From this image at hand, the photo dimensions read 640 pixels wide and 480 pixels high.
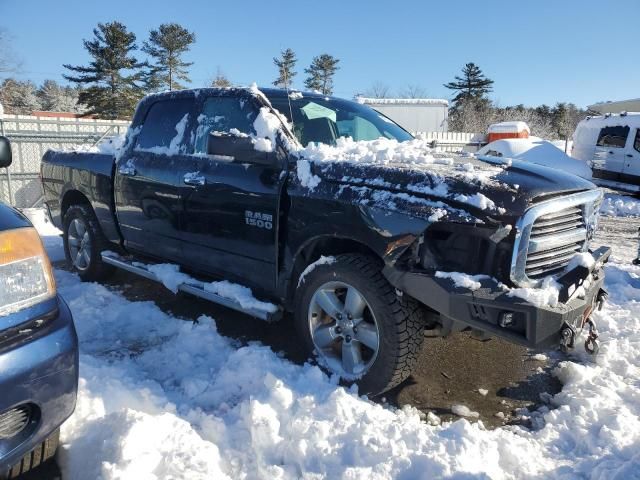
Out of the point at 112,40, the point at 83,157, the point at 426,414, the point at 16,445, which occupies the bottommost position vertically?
the point at 426,414

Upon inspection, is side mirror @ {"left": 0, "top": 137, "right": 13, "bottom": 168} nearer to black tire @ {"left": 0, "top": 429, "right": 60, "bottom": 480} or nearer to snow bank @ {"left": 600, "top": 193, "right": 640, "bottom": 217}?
black tire @ {"left": 0, "top": 429, "right": 60, "bottom": 480}

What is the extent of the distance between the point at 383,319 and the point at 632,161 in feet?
45.0

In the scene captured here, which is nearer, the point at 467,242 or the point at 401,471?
the point at 401,471

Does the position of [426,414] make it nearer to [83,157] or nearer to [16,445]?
[16,445]

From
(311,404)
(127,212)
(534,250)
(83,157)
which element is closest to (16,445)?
(311,404)

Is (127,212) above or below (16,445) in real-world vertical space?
above

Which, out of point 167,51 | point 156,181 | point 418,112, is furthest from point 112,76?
point 156,181

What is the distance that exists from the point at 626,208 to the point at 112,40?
1276 inches

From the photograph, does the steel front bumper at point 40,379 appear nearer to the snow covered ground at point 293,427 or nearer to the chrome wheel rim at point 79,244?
the snow covered ground at point 293,427

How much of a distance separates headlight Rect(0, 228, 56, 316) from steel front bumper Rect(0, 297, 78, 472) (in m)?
0.05

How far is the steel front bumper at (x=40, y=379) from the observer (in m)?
1.81

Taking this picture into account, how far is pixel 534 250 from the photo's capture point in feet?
8.40

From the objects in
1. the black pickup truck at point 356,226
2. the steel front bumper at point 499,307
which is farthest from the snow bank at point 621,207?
the steel front bumper at point 499,307

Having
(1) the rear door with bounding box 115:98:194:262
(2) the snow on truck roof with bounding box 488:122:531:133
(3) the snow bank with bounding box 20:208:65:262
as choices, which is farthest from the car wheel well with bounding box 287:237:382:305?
Result: (2) the snow on truck roof with bounding box 488:122:531:133
